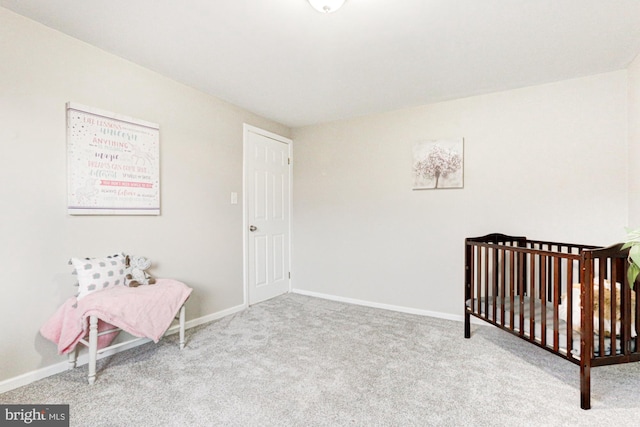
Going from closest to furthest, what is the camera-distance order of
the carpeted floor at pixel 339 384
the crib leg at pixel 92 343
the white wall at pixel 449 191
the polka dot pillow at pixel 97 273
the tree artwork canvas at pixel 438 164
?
1. the carpeted floor at pixel 339 384
2. the crib leg at pixel 92 343
3. the polka dot pillow at pixel 97 273
4. the white wall at pixel 449 191
5. the tree artwork canvas at pixel 438 164

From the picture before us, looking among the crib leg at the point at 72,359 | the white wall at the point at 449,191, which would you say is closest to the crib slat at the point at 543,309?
the white wall at the point at 449,191

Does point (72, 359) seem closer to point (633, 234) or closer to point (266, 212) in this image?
point (266, 212)

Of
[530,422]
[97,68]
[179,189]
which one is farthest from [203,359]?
[97,68]

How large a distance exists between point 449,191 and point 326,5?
209cm

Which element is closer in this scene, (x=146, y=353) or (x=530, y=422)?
(x=530, y=422)

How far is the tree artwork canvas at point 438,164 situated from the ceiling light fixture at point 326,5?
1.83 meters

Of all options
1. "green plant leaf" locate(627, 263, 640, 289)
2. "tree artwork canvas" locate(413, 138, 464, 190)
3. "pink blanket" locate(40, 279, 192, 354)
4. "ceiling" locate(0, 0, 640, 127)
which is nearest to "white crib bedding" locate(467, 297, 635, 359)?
"green plant leaf" locate(627, 263, 640, 289)

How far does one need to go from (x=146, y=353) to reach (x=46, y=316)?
669 millimetres

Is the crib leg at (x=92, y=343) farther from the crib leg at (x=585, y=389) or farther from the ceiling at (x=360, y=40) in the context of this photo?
the crib leg at (x=585, y=389)

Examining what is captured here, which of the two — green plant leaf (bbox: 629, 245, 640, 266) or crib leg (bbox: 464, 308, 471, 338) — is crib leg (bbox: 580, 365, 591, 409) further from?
crib leg (bbox: 464, 308, 471, 338)

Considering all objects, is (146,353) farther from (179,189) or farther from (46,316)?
(179,189)

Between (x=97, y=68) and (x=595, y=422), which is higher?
(x=97, y=68)

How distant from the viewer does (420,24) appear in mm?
1805

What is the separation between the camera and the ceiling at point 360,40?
5.50 ft
